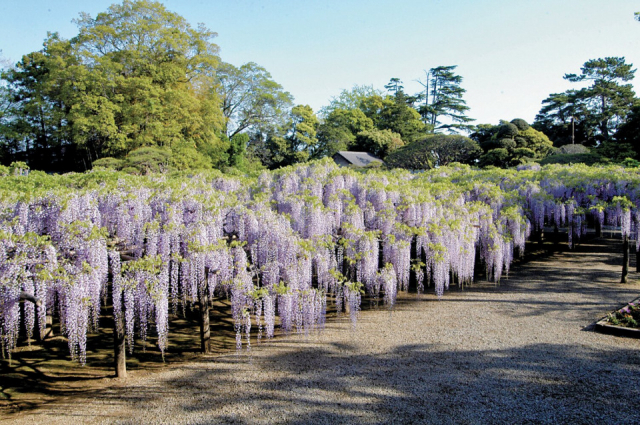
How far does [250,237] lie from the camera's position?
983cm

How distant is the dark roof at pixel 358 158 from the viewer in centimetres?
3930

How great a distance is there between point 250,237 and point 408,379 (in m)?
4.68

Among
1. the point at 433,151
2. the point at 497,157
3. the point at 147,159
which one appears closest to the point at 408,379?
the point at 147,159

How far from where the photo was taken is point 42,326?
8773mm

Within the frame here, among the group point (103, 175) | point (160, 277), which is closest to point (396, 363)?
point (160, 277)

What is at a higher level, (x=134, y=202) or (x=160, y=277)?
(x=134, y=202)

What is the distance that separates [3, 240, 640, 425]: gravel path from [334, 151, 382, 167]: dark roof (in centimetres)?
2914

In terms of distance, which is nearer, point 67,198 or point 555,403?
point 555,403

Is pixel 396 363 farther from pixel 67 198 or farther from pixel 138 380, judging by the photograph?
pixel 67 198

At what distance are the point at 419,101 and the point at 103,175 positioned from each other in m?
49.3

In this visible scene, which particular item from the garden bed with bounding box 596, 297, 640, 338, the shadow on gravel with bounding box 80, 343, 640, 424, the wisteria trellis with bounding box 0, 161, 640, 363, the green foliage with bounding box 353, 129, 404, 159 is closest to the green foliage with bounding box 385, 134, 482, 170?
the green foliage with bounding box 353, 129, 404, 159

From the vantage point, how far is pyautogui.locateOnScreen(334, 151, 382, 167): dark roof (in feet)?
129

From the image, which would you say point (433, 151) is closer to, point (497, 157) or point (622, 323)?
point (497, 157)

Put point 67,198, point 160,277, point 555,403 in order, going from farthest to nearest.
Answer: point 67,198, point 160,277, point 555,403
